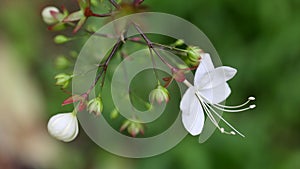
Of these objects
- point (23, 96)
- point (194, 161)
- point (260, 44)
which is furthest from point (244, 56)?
point (23, 96)

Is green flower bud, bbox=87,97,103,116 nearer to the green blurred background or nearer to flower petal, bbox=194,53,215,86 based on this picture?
flower petal, bbox=194,53,215,86

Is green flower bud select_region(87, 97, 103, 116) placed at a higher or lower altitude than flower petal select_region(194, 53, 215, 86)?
lower

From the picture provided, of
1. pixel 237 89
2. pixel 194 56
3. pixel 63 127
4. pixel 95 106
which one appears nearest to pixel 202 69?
pixel 194 56

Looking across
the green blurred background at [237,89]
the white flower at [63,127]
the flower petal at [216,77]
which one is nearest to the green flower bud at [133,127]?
the white flower at [63,127]

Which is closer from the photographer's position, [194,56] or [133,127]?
[194,56]

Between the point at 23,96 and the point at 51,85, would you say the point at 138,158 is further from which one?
the point at 23,96

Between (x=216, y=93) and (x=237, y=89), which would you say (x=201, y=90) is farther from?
(x=237, y=89)

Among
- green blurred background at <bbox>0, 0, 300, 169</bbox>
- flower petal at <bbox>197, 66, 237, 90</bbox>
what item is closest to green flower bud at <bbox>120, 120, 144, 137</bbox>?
flower petal at <bbox>197, 66, 237, 90</bbox>
